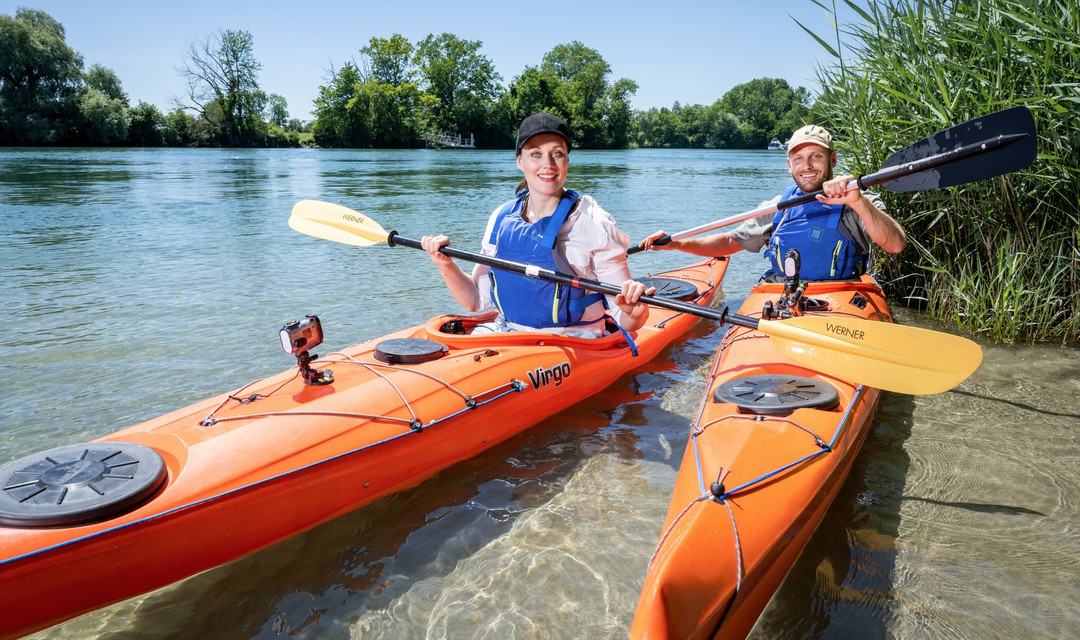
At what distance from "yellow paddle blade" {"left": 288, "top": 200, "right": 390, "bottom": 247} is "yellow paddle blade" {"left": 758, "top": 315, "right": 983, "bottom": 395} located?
95.5 inches

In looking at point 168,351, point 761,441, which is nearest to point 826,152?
point 761,441

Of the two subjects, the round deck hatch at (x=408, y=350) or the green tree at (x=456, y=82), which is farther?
the green tree at (x=456, y=82)

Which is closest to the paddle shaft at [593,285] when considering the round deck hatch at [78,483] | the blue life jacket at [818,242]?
the blue life jacket at [818,242]

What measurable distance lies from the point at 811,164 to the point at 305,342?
3.03m

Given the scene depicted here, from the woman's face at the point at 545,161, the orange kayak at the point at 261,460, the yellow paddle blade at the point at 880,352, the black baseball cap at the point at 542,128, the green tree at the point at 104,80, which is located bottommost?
the orange kayak at the point at 261,460

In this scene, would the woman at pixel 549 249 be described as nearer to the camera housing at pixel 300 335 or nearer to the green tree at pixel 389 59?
the camera housing at pixel 300 335

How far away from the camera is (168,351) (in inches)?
198

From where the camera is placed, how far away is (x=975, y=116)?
4.34 m

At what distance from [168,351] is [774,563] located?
4.52 meters

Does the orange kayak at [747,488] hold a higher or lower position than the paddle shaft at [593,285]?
lower

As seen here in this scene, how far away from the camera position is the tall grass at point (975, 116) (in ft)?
13.7

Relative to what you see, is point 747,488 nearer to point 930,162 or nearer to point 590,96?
point 930,162

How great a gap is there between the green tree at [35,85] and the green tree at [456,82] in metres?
26.3

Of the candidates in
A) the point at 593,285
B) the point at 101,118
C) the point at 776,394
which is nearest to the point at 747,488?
the point at 776,394
